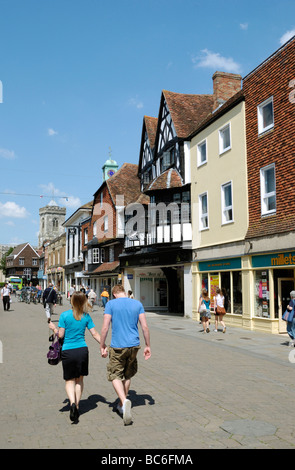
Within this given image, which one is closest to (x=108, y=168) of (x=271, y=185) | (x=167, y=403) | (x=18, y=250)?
(x=271, y=185)

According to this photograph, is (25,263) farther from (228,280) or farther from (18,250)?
(228,280)

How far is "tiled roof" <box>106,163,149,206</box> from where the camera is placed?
34500mm

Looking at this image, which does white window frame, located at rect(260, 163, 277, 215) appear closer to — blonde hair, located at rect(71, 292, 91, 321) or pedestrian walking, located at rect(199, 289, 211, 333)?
pedestrian walking, located at rect(199, 289, 211, 333)

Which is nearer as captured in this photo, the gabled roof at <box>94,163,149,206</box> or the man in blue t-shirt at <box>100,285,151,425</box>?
the man in blue t-shirt at <box>100,285,151,425</box>

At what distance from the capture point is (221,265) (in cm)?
1942

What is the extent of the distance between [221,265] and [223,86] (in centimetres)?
1119

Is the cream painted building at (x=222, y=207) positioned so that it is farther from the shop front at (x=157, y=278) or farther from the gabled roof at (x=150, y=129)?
the gabled roof at (x=150, y=129)

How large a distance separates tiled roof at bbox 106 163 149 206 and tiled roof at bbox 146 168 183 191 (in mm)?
9330

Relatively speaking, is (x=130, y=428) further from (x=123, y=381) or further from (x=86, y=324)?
(x=86, y=324)

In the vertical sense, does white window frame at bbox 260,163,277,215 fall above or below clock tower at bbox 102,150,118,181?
below

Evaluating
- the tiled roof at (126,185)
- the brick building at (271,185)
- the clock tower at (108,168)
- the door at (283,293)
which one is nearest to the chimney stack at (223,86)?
the brick building at (271,185)

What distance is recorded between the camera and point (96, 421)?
5641mm

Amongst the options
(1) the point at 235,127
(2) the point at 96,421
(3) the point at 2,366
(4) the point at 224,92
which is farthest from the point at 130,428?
(4) the point at 224,92

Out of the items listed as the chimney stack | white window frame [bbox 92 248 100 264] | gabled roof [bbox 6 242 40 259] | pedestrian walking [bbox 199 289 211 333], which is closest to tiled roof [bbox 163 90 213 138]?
the chimney stack
